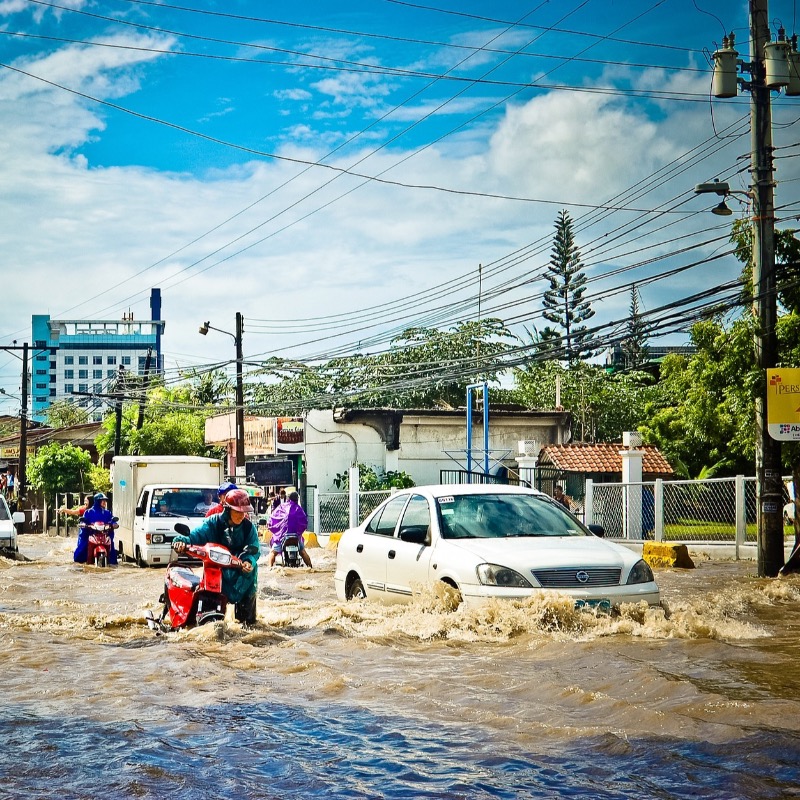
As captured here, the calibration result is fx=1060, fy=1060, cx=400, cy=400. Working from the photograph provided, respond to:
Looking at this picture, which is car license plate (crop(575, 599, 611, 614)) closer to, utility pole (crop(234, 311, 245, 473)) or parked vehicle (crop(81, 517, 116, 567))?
parked vehicle (crop(81, 517, 116, 567))

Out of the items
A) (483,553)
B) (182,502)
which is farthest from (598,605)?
(182,502)

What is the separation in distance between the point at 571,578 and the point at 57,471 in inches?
1748

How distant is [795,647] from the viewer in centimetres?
924

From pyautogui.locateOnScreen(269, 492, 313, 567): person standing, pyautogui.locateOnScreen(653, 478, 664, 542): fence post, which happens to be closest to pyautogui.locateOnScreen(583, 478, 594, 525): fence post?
pyautogui.locateOnScreen(653, 478, 664, 542): fence post

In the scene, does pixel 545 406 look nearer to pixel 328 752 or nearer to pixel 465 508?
pixel 465 508

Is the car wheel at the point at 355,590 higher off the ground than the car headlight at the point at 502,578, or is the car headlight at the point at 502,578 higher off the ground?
the car headlight at the point at 502,578

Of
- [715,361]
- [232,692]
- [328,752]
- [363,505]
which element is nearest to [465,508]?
[232,692]

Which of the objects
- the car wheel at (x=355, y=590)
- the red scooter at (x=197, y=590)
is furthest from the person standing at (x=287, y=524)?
the red scooter at (x=197, y=590)

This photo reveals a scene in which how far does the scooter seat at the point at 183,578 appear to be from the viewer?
9.66 meters

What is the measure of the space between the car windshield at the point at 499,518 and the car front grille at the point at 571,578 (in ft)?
3.56

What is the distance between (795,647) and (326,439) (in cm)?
2699

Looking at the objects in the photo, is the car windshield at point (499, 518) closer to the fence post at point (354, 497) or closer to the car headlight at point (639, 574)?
the car headlight at point (639, 574)

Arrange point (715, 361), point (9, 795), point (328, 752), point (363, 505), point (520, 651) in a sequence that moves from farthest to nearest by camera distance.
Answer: point (363, 505)
point (715, 361)
point (520, 651)
point (328, 752)
point (9, 795)

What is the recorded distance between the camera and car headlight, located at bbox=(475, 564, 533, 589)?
9.15 metres
